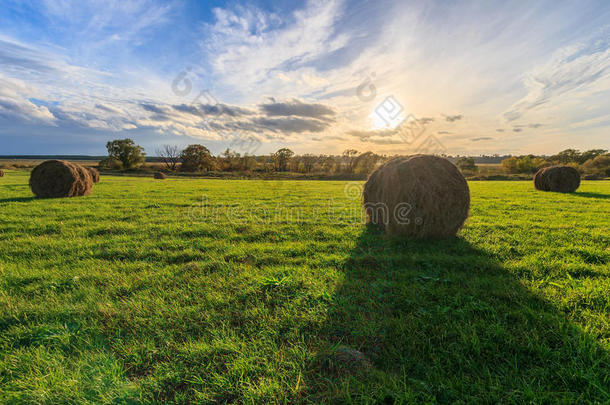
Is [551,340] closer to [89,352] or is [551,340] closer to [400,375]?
[400,375]

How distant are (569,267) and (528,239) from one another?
2.05 m

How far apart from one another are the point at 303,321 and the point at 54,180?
745 inches

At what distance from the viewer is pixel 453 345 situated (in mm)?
2650

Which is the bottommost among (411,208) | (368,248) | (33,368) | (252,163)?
(33,368)

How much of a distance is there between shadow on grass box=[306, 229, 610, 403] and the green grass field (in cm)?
2

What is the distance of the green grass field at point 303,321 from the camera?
2.20m

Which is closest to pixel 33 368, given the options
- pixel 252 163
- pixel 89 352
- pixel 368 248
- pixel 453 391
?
pixel 89 352

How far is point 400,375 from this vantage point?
7.51 ft

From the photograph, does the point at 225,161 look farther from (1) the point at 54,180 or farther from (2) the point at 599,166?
(2) the point at 599,166

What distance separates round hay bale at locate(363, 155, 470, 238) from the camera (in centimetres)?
631

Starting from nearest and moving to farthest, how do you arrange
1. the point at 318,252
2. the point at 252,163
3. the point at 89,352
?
the point at 89,352 < the point at 318,252 < the point at 252,163

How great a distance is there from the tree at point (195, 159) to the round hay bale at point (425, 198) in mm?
65088

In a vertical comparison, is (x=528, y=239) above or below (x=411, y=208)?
below

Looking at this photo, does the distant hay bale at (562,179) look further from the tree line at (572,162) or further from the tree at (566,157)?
the tree at (566,157)
